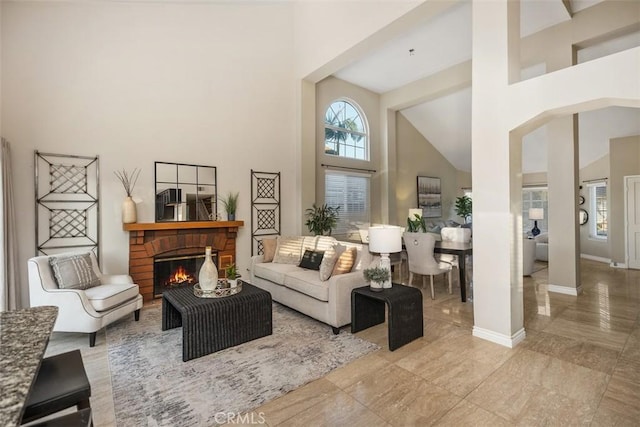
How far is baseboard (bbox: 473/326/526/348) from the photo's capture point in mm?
2846

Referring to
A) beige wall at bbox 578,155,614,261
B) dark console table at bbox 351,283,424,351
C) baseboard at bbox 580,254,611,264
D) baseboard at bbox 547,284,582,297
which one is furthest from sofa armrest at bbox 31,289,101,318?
baseboard at bbox 580,254,611,264

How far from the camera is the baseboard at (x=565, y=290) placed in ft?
14.5

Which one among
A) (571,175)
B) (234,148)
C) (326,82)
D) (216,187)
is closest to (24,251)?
(216,187)

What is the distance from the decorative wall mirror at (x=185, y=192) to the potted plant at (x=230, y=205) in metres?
0.14

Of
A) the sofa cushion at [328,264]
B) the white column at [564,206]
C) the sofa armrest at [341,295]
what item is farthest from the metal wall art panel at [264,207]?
the white column at [564,206]

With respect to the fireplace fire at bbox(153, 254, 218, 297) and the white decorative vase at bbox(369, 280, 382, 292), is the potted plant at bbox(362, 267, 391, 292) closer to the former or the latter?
the white decorative vase at bbox(369, 280, 382, 292)

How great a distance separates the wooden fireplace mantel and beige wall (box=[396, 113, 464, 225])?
13.5 ft

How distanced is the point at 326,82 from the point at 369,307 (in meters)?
4.64

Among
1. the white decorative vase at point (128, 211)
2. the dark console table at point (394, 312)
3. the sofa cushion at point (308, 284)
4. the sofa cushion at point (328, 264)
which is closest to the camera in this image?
the dark console table at point (394, 312)

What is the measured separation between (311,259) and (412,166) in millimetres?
4852

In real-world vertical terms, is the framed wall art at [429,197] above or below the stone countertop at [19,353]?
above

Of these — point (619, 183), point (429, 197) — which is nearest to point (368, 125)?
point (429, 197)

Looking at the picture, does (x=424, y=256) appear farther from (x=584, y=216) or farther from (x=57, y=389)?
(x=584, y=216)

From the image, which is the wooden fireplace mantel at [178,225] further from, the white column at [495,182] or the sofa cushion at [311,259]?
the white column at [495,182]
